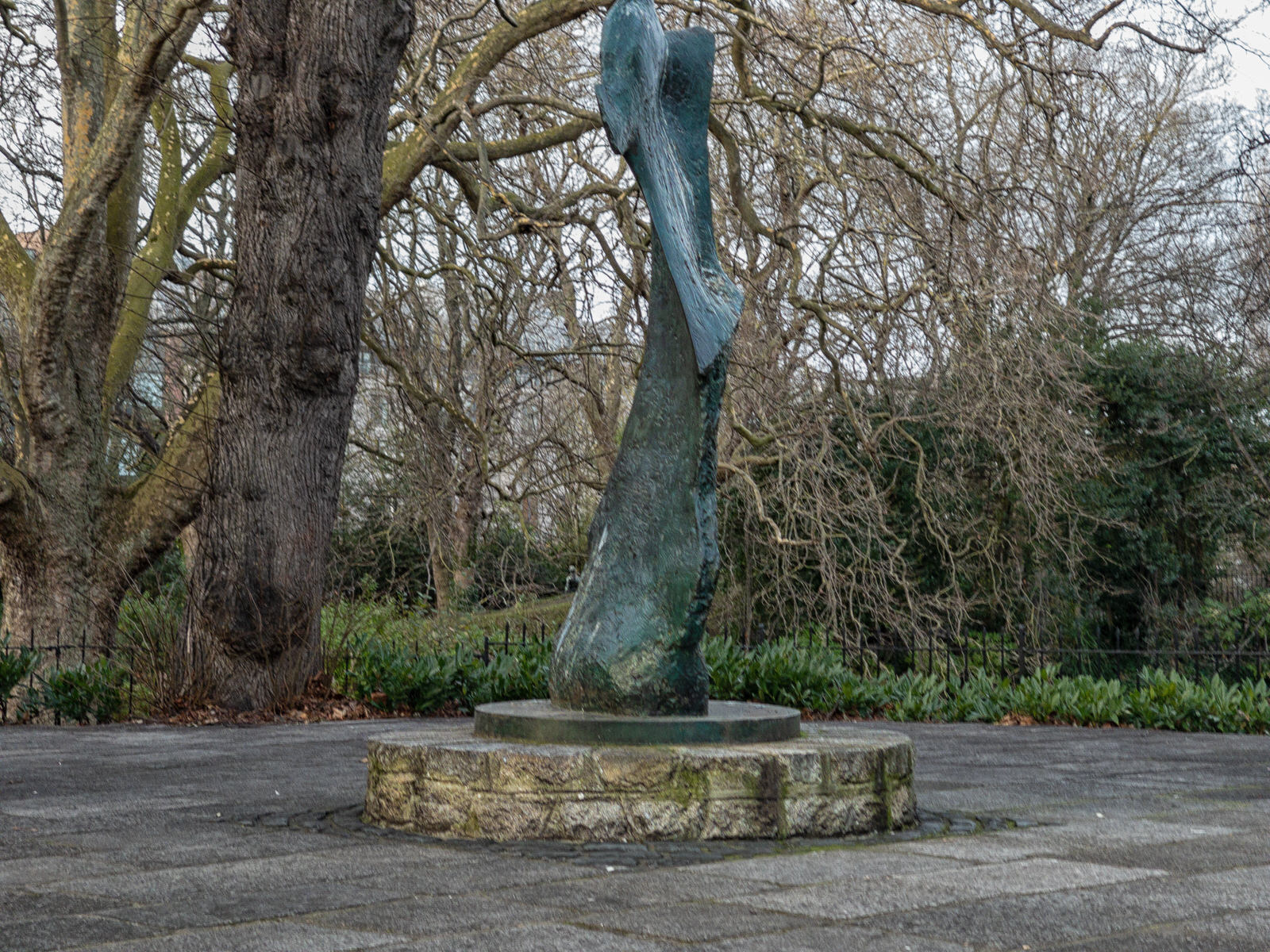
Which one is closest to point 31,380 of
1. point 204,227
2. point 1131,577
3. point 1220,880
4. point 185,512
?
point 185,512

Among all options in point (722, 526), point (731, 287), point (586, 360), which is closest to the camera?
point (731, 287)

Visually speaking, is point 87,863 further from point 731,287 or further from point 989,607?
point 989,607

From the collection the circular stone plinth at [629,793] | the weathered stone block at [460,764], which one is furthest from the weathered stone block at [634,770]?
the weathered stone block at [460,764]

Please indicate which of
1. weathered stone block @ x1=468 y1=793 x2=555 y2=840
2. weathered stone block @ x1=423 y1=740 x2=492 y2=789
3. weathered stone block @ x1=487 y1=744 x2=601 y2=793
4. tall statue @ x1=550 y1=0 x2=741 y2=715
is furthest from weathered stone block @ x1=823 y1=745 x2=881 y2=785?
weathered stone block @ x1=423 y1=740 x2=492 y2=789

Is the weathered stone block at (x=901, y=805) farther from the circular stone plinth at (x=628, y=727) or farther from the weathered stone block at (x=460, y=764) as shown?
the weathered stone block at (x=460, y=764)

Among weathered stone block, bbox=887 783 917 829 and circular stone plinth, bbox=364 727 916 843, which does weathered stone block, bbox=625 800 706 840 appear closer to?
circular stone plinth, bbox=364 727 916 843

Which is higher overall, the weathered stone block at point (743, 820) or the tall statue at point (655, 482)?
the tall statue at point (655, 482)

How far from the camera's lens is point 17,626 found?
12.4m

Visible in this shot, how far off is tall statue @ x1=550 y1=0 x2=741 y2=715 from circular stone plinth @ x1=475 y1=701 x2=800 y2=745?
0.20m

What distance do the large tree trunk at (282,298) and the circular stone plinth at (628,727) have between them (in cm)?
472

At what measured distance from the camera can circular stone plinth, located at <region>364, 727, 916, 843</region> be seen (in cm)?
481

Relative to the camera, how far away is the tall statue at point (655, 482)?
18.1 ft

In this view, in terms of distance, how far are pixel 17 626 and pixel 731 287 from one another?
29.8ft

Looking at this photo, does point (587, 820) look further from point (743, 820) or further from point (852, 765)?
point (852, 765)
